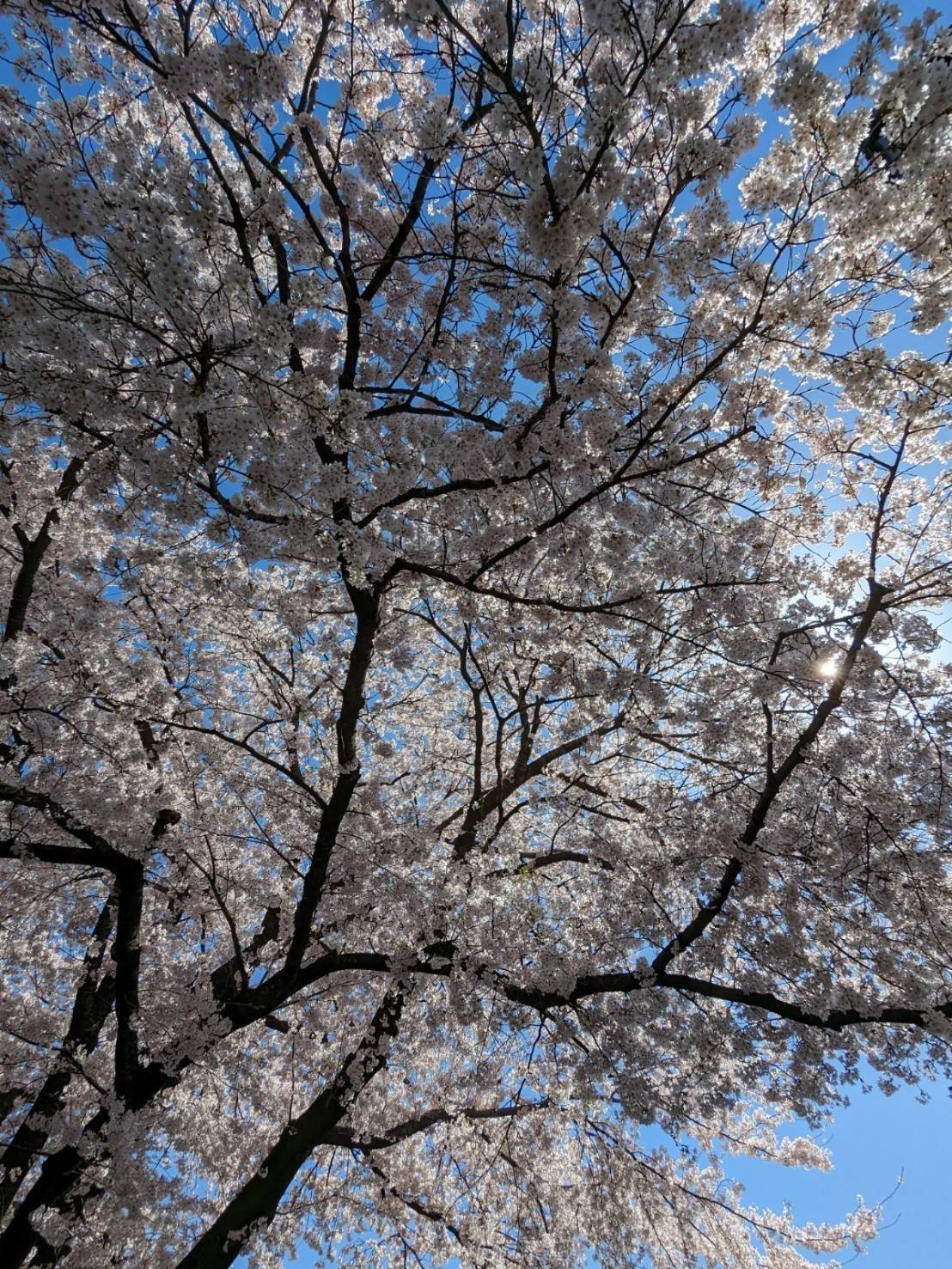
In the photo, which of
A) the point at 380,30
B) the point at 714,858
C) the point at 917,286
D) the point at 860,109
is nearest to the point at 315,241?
the point at 380,30

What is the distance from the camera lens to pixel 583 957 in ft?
21.5

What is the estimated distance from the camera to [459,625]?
8523 mm

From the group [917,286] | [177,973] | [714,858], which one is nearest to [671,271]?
[917,286]

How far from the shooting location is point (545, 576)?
733 cm

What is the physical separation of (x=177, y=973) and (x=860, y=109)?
10.4m

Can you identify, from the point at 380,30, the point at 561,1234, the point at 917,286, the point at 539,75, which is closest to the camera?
the point at 539,75

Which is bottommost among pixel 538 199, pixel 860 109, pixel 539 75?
pixel 538 199

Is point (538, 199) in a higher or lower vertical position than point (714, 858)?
higher

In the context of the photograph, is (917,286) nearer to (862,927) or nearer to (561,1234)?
(862,927)

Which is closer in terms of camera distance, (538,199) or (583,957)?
(538,199)

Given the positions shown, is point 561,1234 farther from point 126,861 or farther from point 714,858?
point 126,861

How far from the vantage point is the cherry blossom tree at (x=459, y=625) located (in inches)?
142

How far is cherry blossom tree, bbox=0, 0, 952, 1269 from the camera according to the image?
3598mm

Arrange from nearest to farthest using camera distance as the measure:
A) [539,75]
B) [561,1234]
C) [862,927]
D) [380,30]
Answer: [539,75]
[380,30]
[862,927]
[561,1234]
